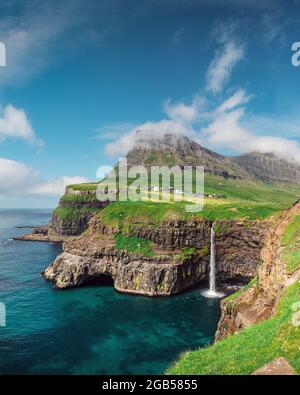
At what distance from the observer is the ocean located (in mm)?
55281

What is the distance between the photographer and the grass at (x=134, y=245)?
10475 centimetres

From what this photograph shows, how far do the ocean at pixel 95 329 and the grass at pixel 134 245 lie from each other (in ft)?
44.7

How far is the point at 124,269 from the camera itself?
10062cm

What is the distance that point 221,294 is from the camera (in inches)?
3770

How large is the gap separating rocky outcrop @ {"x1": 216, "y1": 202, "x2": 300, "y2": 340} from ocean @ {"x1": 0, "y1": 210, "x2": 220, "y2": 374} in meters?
14.8
